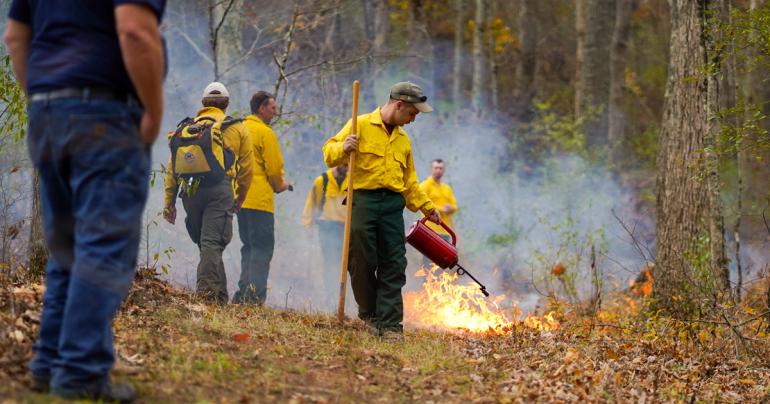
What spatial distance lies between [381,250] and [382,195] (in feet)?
1.70

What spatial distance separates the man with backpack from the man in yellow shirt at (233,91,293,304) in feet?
2.32

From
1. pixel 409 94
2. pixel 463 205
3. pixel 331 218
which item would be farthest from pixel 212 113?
pixel 463 205

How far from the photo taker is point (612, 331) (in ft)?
30.7

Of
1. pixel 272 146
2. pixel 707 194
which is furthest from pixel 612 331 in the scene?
pixel 272 146

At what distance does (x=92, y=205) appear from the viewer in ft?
12.9

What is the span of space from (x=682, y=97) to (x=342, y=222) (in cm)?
462

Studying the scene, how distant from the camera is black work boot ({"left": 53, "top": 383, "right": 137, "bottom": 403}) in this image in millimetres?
3922

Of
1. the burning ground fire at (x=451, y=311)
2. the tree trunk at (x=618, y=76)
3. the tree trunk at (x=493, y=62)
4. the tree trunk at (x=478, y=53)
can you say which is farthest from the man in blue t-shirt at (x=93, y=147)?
the tree trunk at (x=493, y=62)

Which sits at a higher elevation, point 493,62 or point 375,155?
Answer: point 493,62

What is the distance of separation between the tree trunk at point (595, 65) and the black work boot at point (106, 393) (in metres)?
20.1

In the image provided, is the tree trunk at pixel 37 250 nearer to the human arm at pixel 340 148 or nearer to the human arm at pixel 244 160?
the human arm at pixel 244 160

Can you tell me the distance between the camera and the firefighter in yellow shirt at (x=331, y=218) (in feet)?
39.1

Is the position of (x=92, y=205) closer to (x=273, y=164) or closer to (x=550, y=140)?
(x=273, y=164)

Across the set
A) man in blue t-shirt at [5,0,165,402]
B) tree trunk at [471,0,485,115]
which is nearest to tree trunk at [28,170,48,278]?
man in blue t-shirt at [5,0,165,402]
